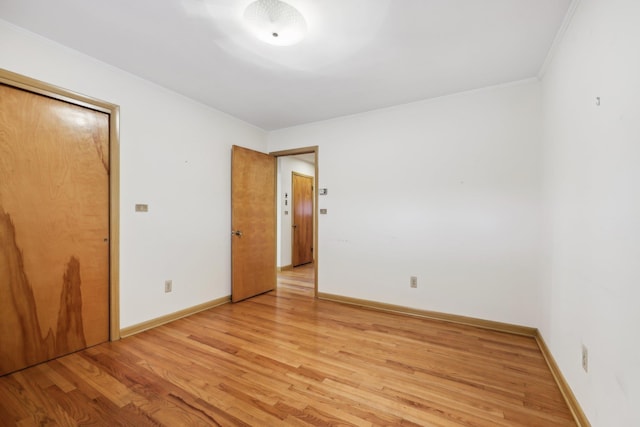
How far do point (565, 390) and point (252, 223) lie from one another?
3415mm

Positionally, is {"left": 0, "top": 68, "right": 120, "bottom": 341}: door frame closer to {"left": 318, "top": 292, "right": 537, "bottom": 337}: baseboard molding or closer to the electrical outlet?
{"left": 318, "top": 292, "right": 537, "bottom": 337}: baseboard molding

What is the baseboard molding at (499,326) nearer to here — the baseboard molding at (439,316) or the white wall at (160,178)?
the baseboard molding at (439,316)

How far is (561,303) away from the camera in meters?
1.87

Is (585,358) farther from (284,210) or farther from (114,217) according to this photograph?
(284,210)

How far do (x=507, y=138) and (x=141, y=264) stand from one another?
3.84 m

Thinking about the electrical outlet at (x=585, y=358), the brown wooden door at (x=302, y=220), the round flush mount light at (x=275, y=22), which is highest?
the round flush mount light at (x=275, y=22)

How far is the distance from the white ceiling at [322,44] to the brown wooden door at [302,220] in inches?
121

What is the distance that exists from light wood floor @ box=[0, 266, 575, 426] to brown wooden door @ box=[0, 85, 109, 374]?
0.23m

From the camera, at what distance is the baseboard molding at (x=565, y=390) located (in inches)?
56.9

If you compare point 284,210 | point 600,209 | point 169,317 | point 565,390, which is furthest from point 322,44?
point 284,210

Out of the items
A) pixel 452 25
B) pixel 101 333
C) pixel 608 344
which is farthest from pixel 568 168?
pixel 101 333

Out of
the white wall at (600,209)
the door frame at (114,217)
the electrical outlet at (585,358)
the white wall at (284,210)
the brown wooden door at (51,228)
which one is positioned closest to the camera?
the white wall at (600,209)

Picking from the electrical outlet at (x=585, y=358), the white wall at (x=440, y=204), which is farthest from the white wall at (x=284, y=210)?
the electrical outlet at (x=585, y=358)

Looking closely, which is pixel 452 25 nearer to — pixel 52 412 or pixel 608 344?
pixel 608 344
